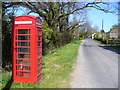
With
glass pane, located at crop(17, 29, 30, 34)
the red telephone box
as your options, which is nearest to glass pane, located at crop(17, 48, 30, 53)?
the red telephone box

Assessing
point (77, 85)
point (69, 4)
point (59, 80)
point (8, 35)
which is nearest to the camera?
point (77, 85)

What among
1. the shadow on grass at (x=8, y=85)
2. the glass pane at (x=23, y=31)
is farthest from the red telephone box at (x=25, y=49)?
the shadow on grass at (x=8, y=85)

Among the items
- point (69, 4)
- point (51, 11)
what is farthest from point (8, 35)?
point (69, 4)

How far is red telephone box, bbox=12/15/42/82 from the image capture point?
483cm

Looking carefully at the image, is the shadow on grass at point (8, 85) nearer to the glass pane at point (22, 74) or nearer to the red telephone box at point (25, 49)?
the red telephone box at point (25, 49)

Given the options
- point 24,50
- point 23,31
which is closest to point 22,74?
point 24,50

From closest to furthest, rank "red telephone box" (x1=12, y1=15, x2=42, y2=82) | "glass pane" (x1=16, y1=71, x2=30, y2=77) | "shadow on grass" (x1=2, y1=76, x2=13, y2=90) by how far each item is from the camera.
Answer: "shadow on grass" (x1=2, y1=76, x2=13, y2=90)
"red telephone box" (x1=12, y1=15, x2=42, y2=82)
"glass pane" (x1=16, y1=71, x2=30, y2=77)

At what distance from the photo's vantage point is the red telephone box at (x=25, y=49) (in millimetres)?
4832

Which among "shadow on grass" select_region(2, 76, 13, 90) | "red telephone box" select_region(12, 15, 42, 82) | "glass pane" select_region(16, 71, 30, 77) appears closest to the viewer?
"shadow on grass" select_region(2, 76, 13, 90)

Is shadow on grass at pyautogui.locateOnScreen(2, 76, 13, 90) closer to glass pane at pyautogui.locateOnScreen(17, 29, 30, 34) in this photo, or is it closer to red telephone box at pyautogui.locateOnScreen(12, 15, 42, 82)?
red telephone box at pyautogui.locateOnScreen(12, 15, 42, 82)

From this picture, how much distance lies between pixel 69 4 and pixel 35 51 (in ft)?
55.9

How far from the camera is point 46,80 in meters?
5.18

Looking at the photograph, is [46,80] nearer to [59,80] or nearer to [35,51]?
[59,80]

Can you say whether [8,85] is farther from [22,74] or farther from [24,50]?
[24,50]
